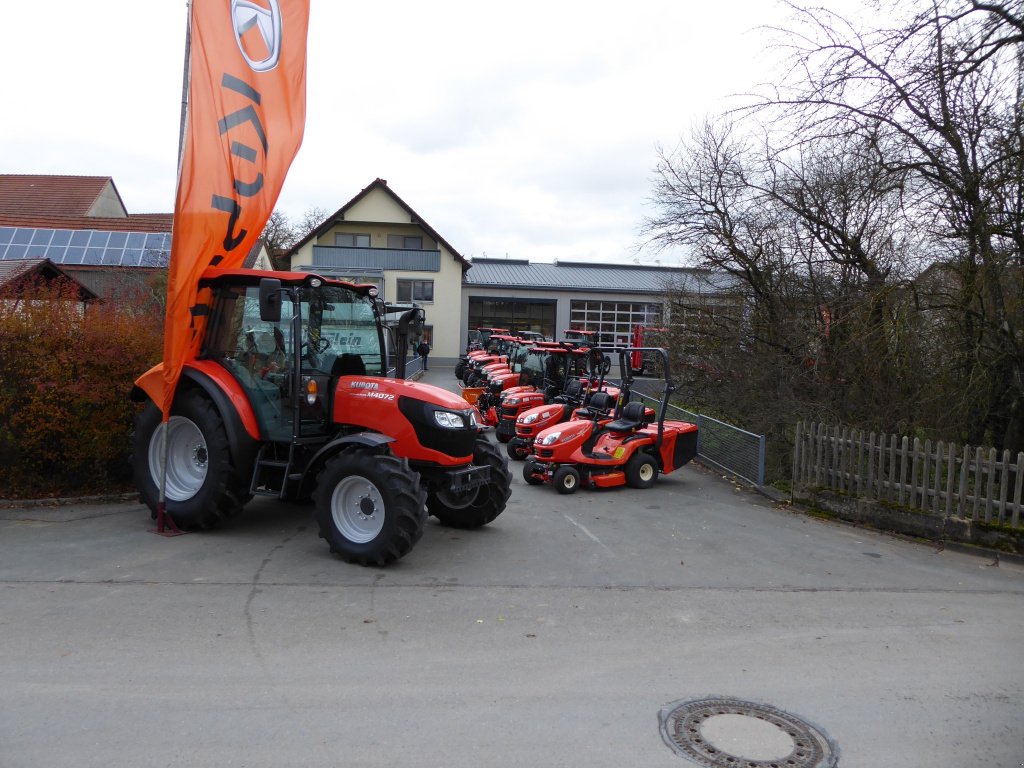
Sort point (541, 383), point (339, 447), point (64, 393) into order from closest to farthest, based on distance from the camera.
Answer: point (339, 447)
point (64, 393)
point (541, 383)

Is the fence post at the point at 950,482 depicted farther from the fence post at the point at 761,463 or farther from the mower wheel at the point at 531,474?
the mower wheel at the point at 531,474

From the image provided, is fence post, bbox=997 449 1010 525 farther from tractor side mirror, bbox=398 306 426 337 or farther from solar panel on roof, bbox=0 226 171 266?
solar panel on roof, bbox=0 226 171 266

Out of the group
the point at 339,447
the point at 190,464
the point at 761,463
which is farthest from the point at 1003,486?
the point at 190,464

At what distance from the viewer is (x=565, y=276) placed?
48.5 meters

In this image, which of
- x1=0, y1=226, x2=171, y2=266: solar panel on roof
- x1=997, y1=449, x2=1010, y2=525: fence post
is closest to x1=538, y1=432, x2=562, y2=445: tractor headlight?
x1=997, y1=449, x2=1010, y2=525: fence post

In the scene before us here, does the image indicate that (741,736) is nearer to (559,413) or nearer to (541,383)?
(559,413)

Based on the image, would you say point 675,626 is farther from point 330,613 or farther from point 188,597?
point 188,597

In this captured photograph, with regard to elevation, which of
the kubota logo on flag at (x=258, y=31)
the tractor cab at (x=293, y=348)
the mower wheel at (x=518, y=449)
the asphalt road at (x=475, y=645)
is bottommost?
the asphalt road at (x=475, y=645)

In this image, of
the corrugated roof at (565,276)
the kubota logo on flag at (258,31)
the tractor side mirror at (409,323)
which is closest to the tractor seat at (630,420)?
the tractor side mirror at (409,323)

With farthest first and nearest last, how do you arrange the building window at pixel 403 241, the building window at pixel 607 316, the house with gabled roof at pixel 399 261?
the building window at pixel 607 316, the building window at pixel 403 241, the house with gabled roof at pixel 399 261

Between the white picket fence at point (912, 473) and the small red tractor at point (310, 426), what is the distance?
491 centimetres

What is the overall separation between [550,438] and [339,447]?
4646 mm

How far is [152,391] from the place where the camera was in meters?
7.83

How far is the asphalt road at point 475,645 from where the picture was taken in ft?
13.0
